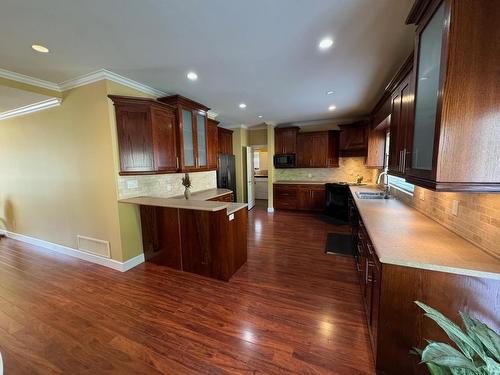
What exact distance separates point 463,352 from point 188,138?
365cm

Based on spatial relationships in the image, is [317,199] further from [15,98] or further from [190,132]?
[15,98]

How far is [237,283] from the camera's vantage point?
2.56 m

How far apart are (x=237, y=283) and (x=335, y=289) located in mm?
1171

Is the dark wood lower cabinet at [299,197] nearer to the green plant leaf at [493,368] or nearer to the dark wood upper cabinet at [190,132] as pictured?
the dark wood upper cabinet at [190,132]

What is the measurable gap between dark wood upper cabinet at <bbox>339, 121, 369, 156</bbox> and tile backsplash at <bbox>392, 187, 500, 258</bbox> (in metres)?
3.51

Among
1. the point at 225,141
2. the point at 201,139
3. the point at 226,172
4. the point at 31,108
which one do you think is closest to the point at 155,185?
the point at 201,139

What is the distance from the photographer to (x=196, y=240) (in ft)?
8.87

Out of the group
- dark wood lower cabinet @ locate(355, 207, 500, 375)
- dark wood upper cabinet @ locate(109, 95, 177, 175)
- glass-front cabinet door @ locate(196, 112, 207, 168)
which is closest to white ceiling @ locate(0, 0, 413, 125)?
dark wood upper cabinet @ locate(109, 95, 177, 175)

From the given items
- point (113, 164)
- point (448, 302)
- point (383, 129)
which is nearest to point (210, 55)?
point (113, 164)

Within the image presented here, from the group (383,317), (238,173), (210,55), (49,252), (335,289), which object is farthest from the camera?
(238,173)

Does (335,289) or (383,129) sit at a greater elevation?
(383,129)

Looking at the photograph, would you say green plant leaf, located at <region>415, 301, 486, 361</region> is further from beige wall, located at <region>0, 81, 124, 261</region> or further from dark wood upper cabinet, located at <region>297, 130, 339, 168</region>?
dark wood upper cabinet, located at <region>297, 130, 339, 168</region>

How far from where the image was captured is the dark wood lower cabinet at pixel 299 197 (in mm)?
5754

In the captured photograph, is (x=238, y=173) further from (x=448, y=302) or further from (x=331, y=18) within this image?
(x=448, y=302)
